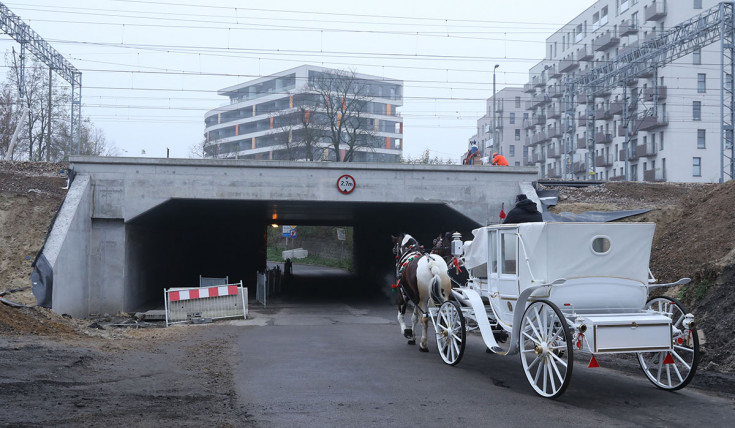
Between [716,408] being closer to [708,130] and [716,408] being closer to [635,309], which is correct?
[635,309]

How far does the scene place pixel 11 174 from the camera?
23.8 metres

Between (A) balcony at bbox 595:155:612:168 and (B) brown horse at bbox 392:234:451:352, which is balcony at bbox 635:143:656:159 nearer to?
(A) balcony at bbox 595:155:612:168

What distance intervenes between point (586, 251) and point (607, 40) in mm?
63463

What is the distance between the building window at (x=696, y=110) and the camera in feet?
185

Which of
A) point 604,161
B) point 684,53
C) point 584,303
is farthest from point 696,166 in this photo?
point 584,303

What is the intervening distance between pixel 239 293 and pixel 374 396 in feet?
39.4

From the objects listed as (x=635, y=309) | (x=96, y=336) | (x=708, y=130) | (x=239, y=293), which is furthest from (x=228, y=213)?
(x=708, y=130)

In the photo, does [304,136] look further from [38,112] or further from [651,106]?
[651,106]

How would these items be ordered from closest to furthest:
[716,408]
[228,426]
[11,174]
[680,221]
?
1. [228,426]
2. [716,408]
3. [680,221]
4. [11,174]

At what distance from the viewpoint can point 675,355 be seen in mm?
7984

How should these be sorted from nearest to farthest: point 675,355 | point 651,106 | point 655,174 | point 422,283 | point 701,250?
point 675,355, point 422,283, point 701,250, point 651,106, point 655,174

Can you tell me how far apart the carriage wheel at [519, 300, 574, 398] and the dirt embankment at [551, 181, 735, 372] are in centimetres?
314

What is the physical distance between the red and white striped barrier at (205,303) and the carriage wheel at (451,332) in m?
9.54

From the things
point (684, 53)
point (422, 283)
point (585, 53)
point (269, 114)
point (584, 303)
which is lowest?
point (422, 283)
